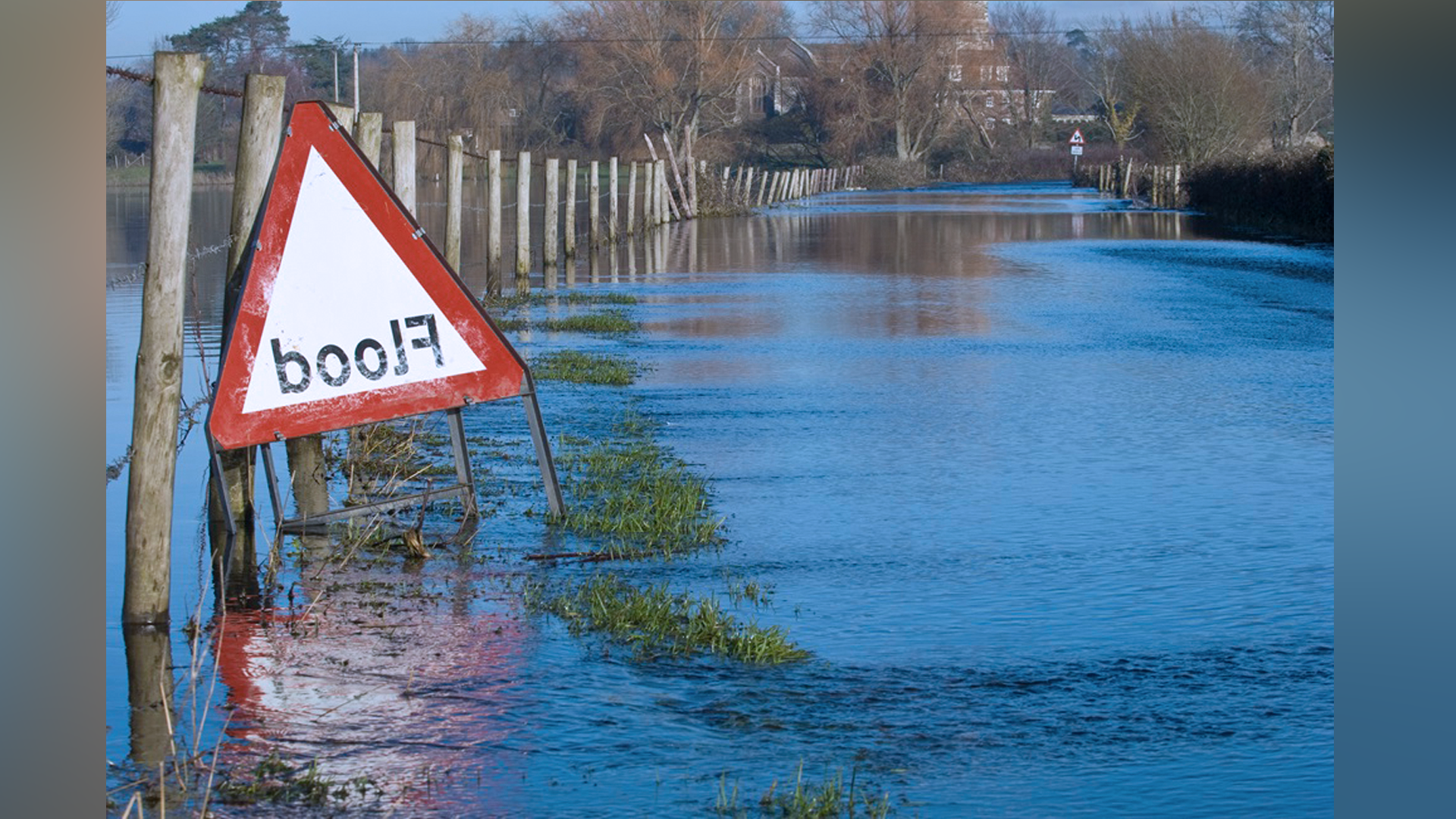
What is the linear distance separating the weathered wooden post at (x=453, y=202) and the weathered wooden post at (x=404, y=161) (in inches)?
65.9

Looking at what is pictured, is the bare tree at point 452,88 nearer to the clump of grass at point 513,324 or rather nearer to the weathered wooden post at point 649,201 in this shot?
the weathered wooden post at point 649,201

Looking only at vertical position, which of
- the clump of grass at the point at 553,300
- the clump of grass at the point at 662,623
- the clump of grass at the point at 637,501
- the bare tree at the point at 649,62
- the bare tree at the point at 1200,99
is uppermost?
the bare tree at the point at 649,62

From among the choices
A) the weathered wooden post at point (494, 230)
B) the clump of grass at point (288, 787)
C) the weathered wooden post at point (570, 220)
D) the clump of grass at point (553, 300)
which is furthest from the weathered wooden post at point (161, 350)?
the weathered wooden post at point (570, 220)

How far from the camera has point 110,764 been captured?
5.26m

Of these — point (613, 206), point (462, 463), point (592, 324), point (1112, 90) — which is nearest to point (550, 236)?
point (592, 324)

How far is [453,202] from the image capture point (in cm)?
1858

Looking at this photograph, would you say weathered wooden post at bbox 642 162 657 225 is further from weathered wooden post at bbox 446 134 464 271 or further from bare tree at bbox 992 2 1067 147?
bare tree at bbox 992 2 1067 147

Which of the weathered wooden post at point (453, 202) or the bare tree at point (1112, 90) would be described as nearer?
the weathered wooden post at point (453, 202)

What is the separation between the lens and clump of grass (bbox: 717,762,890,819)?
15.8ft

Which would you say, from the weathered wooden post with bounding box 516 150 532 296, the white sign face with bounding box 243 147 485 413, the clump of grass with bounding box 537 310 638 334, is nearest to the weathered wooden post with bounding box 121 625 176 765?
the white sign face with bounding box 243 147 485 413

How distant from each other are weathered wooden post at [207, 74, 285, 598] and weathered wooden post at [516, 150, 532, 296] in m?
14.9

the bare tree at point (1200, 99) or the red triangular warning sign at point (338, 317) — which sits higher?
the bare tree at point (1200, 99)

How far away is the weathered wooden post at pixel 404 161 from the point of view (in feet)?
44.1
